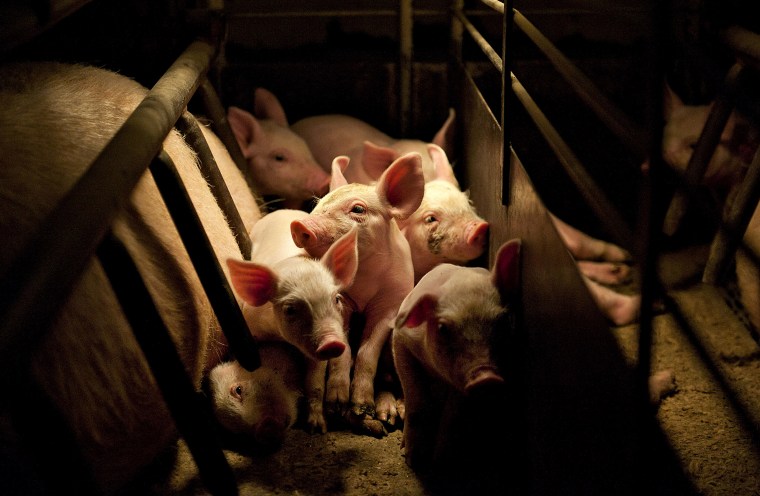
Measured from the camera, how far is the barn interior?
1.33 metres

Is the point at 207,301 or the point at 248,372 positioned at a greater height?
the point at 207,301

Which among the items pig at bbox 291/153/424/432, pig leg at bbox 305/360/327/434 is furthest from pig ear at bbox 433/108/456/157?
pig leg at bbox 305/360/327/434

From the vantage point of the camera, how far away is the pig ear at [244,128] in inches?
137

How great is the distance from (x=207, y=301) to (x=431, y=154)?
136 cm

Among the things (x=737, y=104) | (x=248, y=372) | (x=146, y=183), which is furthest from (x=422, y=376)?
(x=737, y=104)

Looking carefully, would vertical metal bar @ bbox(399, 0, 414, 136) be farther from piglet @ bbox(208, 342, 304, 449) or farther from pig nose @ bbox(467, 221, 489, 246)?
piglet @ bbox(208, 342, 304, 449)

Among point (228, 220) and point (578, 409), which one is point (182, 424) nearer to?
point (578, 409)

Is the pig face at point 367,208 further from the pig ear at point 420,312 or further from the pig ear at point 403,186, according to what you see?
the pig ear at point 420,312

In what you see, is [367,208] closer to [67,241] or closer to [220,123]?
[220,123]

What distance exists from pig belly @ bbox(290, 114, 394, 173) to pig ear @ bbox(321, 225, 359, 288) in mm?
1246

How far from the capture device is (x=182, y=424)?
1.55 meters

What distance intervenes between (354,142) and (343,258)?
4.57 feet

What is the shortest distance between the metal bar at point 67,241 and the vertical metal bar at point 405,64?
90.2 inches

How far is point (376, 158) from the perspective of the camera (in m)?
3.14
